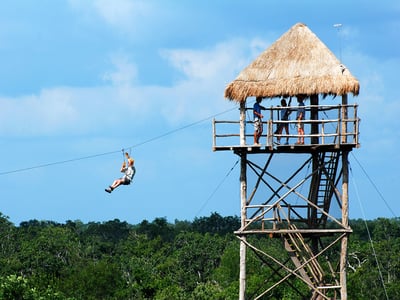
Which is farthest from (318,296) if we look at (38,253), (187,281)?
(38,253)

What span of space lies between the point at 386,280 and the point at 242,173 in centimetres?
4339

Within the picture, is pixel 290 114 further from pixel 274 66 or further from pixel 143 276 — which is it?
pixel 143 276

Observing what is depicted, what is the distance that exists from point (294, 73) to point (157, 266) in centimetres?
4677

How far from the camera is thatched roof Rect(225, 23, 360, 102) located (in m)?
31.5

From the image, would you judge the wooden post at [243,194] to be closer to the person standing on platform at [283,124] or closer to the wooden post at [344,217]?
the person standing on platform at [283,124]

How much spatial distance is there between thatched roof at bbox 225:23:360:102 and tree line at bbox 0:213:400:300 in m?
12.8

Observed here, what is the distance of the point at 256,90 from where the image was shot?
31.8 m

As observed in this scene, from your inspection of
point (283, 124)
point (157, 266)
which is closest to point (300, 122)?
point (283, 124)

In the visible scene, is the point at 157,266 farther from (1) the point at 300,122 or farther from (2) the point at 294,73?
(1) the point at 300,122

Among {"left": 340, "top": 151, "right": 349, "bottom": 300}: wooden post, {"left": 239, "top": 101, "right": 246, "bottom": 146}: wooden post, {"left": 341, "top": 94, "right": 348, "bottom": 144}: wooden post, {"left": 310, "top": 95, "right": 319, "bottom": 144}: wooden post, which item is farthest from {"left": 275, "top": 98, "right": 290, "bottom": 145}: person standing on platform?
{"left": 340, "top": 151, "right": 349, "bottom": 300}: wooden post

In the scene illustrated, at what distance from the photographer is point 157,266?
77.6 m

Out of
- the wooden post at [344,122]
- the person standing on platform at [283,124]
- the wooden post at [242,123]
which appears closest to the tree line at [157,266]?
the wooden post at [242,123]

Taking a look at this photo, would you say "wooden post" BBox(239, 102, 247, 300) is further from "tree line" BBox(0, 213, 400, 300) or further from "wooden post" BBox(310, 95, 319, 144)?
"tree line" BBox(0, 213, 400, 300)

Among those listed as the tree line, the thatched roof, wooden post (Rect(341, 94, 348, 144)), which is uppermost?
the thatched roof
